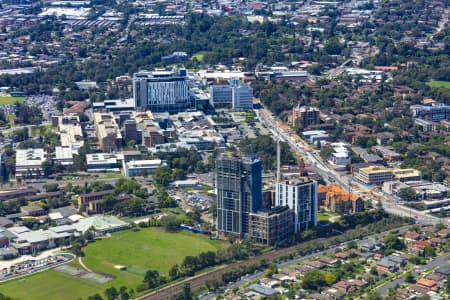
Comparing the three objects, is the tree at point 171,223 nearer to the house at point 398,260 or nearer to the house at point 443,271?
the house at point 398,260

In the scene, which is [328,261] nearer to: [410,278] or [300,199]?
[410,278]

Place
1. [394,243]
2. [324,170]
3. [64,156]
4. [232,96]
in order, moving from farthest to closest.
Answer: [232,96] → [64,156] → [324,170] → [394,243]

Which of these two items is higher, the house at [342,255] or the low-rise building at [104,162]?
the low-rise building at [104,162]

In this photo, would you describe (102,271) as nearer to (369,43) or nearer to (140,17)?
(369,43)

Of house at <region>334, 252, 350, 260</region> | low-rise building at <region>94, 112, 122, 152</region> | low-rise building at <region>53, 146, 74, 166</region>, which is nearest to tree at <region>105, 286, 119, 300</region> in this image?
house at <region>334, 252, 350, 260</region>

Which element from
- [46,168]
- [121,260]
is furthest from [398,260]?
[46,168]

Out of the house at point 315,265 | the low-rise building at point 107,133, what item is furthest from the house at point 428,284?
the low-rise building at point 107,133
